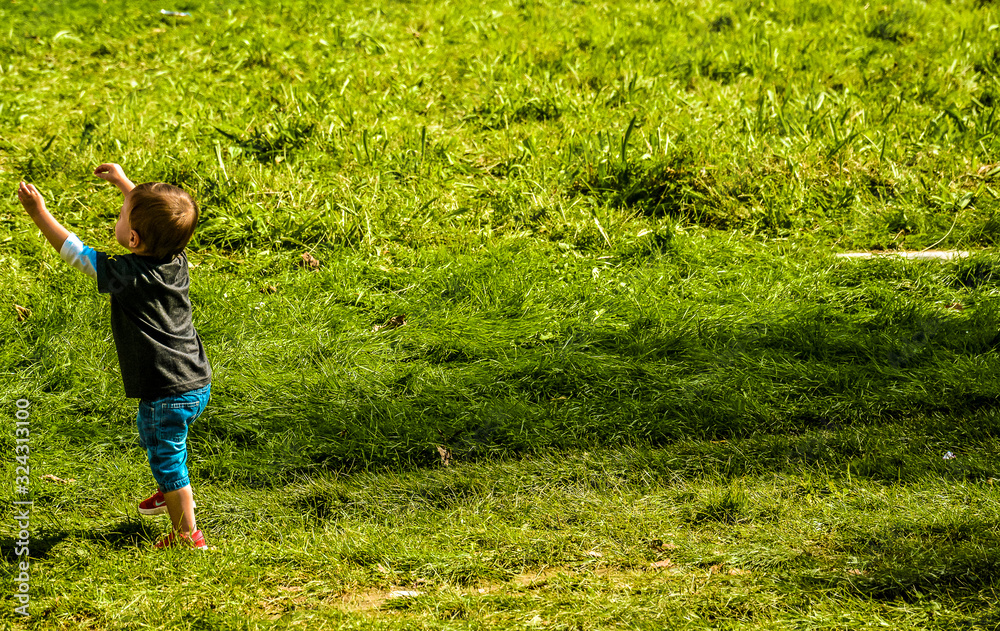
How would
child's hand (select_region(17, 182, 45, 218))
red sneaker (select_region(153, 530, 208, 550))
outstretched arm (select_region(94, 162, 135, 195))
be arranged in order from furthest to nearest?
outstretched arm (select_region(94, 162, 135, 195))
red sneaker (select_region(153, 530, 208, 550))
child's hand (select_region(17, 182, 45, 218))

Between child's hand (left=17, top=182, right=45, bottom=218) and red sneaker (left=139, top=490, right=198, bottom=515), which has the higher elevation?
child's hand (left=17, top=182, right=45, bottom=218)

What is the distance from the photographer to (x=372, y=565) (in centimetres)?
334

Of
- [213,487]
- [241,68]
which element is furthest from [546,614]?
[241,68]

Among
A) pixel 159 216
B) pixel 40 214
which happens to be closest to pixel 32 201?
pixel 40 214

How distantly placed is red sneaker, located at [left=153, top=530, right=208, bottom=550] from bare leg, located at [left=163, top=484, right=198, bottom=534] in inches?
0.7

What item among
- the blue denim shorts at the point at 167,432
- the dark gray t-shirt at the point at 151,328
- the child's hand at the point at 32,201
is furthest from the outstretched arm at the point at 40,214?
the blue denim shorts at the point at 167,432

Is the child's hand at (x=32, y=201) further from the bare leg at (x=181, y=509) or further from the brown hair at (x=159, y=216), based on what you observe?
the bare leg at (x=181, y=509)

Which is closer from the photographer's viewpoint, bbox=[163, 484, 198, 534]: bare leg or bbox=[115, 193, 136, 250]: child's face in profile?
→ bbox=[115, 193, 136, 250]: child's face in profile

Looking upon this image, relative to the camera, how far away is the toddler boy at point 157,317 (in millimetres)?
3115

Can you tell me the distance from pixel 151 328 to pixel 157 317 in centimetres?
4

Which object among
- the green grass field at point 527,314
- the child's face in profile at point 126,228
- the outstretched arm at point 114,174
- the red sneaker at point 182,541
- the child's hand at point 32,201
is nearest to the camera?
the child's hand at point 32,201

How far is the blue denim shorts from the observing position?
3.29 meters

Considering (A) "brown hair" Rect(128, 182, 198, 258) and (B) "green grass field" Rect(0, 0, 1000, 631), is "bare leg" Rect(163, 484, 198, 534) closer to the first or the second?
(B) "green grass field" Rect(0, 0, 1000, 631)

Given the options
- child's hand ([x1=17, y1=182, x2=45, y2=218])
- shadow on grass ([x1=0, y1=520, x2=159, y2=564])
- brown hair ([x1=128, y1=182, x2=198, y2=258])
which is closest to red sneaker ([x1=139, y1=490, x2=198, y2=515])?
shadow on grass ([x1=0, y1=520, x2=159, y2=564])
